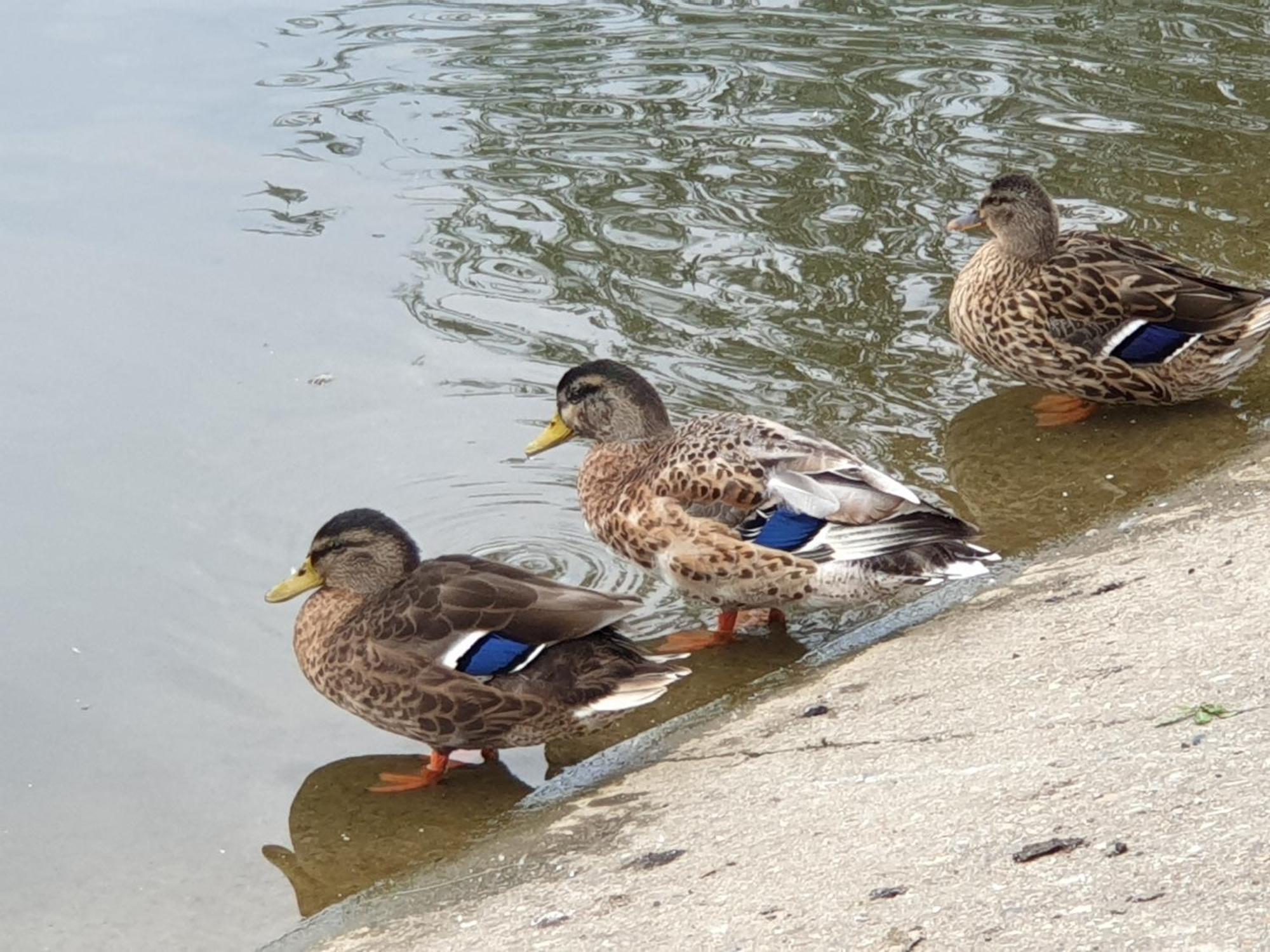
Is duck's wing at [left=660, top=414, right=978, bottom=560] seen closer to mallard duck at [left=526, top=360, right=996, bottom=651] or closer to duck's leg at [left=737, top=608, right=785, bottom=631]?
mallard duck at [left=526, top=360, right=996, bottom=651]

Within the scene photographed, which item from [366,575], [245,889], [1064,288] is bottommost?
[245,889]

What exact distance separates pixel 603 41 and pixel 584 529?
5.49 metres

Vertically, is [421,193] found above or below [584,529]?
above

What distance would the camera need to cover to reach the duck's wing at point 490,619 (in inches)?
204

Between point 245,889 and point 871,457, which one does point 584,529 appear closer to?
point 871,457

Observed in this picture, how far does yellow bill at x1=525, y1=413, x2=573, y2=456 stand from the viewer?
6.54m

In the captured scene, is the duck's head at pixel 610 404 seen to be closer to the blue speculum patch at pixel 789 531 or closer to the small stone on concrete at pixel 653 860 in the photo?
the blue speculum patch at pixel 789 531

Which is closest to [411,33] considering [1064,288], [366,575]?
[1064,288]

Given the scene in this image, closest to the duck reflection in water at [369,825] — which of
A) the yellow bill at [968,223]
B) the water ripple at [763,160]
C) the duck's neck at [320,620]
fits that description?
the duck's neck at [320,620]

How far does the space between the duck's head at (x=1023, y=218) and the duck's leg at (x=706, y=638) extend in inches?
93.6

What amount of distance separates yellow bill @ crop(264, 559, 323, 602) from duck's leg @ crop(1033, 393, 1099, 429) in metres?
3.26

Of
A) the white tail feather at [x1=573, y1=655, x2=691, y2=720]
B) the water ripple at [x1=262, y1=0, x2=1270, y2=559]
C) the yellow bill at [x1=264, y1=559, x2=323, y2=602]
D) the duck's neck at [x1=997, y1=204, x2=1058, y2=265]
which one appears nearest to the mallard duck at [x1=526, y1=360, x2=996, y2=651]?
the water ripple at [x1=262, y1=0, x2=1270, y2=559]

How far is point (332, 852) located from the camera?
4.92 metres

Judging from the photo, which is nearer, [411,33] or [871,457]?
[871,457]
